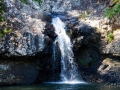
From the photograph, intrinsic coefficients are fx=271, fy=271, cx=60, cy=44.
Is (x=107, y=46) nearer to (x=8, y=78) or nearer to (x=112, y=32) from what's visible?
(x=112, y=32)

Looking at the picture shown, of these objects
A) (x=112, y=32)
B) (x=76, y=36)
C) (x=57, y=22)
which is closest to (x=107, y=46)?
(x=112, y=32)

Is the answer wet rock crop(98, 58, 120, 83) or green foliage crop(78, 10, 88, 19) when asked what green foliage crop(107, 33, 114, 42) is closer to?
wet rock crop(98, 58, 120, 83)

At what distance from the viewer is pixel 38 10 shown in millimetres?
26047

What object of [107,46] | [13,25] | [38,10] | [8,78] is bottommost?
[8,78]

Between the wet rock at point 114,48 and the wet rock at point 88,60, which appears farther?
the wet rock at point 88,60

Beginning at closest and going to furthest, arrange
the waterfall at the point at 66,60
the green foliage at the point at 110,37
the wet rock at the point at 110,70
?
the wet rock at the point at 110,70 → the green foliage at the point at 110,37 → the waterfall at the point at 66,60

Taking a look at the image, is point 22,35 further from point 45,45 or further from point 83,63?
point 83,63

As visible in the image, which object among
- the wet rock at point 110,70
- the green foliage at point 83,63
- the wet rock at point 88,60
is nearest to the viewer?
the wet rock at point 110,70

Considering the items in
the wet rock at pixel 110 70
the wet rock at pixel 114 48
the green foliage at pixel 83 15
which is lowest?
the wet rock at pixel 110 70

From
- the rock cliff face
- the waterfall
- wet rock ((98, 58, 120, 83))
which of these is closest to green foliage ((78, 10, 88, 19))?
the rock cliff face

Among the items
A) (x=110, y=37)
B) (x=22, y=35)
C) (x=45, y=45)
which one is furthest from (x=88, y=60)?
(x=22, y=35)

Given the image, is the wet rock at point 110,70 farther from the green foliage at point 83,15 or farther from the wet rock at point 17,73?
the green foliage at point 83,15

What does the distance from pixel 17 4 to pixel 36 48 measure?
18.0 feet

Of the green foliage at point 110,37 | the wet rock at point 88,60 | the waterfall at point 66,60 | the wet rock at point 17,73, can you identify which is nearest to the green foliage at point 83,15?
the waterfall at point 66,60
